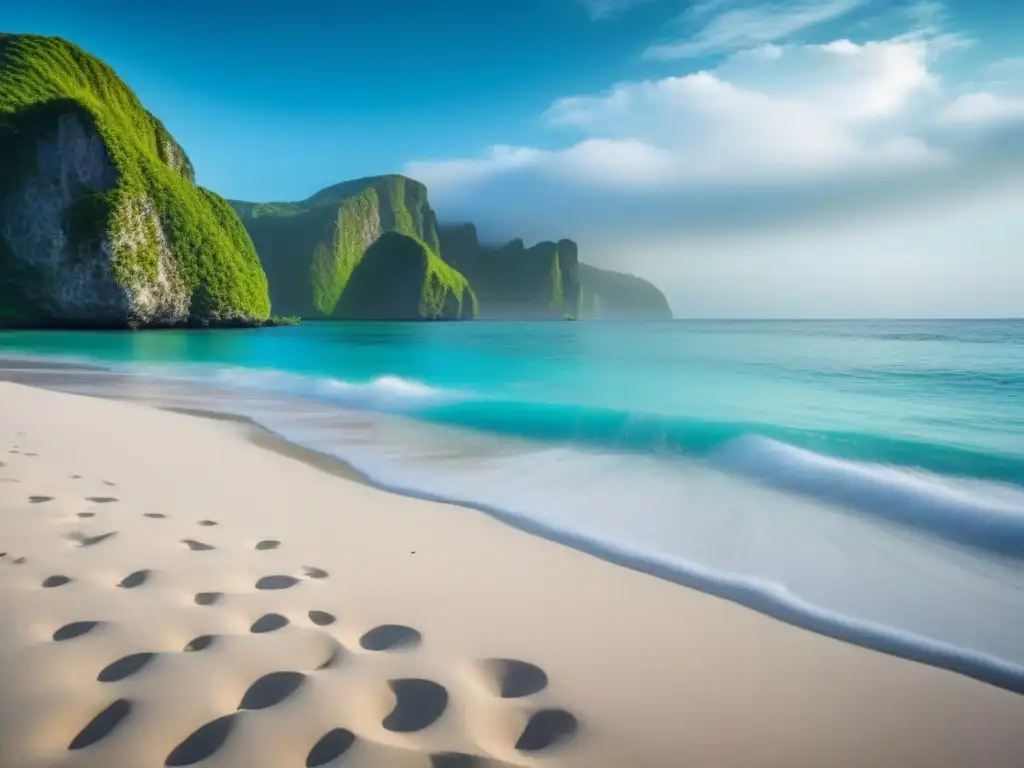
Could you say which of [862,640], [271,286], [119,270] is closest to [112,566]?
[862,640]

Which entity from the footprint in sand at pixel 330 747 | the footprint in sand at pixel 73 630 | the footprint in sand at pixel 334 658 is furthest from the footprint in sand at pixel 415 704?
the footprint in sand at pixel 73 630

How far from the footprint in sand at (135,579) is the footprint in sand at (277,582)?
55 centimetres

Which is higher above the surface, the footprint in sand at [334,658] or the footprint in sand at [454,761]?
the footprint in sand at [454,761]

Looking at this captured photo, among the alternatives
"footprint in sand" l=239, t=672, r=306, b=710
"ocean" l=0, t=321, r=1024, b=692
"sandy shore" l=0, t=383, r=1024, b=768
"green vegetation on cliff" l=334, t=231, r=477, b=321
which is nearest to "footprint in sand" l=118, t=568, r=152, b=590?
"sandy shore" l=0, t=383, r=1024, b=768

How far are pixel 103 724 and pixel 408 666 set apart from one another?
0.96 meters

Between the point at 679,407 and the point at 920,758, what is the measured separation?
39.3ft

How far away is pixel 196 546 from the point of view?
10.7 ft

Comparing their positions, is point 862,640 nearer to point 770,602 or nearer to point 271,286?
point 770,602

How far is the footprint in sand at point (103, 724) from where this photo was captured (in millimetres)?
1577

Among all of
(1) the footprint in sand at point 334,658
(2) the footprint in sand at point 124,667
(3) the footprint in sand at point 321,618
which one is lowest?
(3) the footprint in sand at point 321,618

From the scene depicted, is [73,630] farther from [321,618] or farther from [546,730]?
[546,730]

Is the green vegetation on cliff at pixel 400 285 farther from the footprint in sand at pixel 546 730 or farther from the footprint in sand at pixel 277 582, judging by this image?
the footprint in sand at pixel 546 730

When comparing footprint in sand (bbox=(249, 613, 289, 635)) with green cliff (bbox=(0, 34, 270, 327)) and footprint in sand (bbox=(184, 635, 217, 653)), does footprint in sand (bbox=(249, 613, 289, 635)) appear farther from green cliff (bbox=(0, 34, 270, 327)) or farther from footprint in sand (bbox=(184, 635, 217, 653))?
green cliff (bbox=(0, 34, 270, 327))

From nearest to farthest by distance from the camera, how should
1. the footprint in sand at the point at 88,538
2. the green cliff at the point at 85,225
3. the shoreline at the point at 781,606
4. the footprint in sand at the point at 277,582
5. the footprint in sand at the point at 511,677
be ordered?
the footprint in sand at the point at 511,677 → the shoreline at the point at 781,606 → the footprint in sand at the point at 277,582 → the footprint in sand at the point at 88,538 → the green cliff at the point at 85,225
